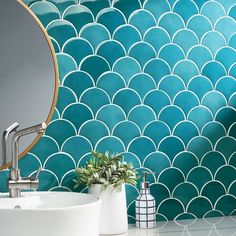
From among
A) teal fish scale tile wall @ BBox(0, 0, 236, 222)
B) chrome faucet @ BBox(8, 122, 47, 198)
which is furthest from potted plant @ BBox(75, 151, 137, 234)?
chrome faucet @ BBox(8, 122, 47, 198)

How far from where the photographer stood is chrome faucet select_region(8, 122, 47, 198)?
1.94 m

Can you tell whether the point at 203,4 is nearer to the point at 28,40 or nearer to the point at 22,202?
the point at 28,40

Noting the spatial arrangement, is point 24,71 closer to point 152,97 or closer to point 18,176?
point 18,176

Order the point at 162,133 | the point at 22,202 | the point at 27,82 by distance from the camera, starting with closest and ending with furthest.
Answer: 1. the point at 22,202
2. the point at 27,82
3. the point at 162,133

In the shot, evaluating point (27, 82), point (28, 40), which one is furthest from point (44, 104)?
point (28, 40)

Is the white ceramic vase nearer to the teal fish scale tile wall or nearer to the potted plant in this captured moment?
the potted plant

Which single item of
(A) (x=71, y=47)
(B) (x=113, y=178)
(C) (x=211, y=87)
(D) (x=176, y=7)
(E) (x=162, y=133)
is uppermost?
(D) (x=176, y=7)

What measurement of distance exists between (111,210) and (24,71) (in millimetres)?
595

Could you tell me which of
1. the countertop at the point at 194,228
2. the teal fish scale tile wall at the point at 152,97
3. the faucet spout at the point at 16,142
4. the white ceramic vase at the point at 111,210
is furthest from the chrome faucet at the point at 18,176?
the countertop at the point at 194,228

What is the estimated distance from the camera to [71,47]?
2160 millimetres

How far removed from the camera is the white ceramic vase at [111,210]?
202 centimetres

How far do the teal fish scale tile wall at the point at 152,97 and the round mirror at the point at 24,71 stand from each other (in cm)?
6

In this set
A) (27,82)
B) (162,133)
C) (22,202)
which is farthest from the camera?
(162,133)

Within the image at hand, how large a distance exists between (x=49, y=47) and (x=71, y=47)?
0.10 meters
